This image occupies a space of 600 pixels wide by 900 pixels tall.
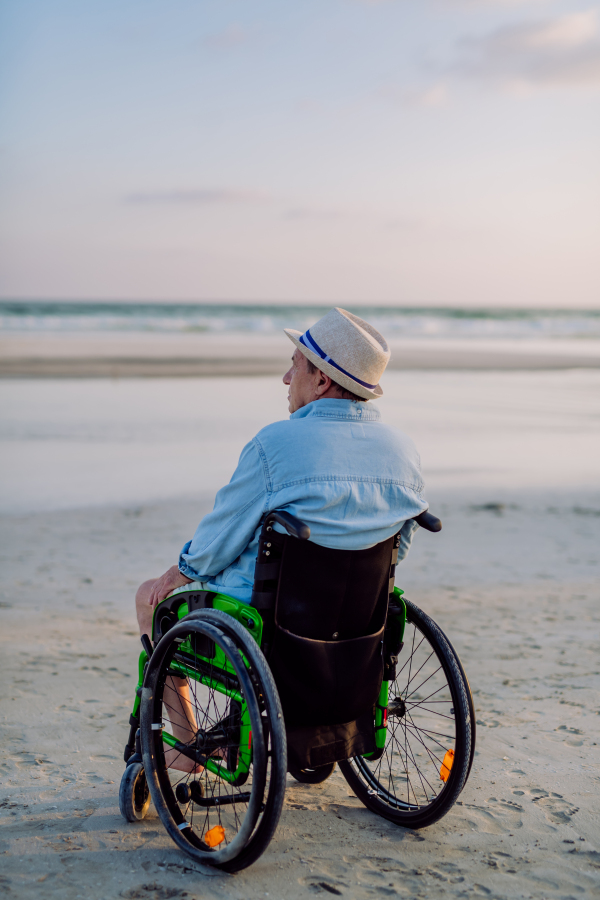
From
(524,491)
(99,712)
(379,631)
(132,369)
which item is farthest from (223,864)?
(132,369)

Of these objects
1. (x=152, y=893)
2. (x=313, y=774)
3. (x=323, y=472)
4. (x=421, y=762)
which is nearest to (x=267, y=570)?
(x=323, y=472)

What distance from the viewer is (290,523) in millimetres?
2092

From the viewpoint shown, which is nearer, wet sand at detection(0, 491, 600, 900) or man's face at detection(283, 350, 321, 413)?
wet sand at detection(0, 491, 600, 900)

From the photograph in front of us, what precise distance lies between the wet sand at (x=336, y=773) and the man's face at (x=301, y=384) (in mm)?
1270

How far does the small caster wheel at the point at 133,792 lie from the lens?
245 centimetres

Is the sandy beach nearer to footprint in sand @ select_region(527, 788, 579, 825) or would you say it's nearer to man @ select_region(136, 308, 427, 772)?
Result: footprint in sand @ select_region(527, 788, 579, 825)

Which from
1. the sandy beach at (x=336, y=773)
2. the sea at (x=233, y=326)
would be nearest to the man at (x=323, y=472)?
the sandy beach at (x=336, y=773)

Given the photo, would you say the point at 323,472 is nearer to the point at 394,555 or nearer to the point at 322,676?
the point at 394,555

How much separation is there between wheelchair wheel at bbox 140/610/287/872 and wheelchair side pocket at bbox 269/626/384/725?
9cm

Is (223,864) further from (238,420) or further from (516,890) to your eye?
(238,420)

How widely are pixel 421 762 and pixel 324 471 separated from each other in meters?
1.38

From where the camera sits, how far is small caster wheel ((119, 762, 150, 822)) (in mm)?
2447

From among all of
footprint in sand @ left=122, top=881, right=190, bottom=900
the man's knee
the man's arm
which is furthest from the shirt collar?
footprint in sand @ left=122, top=881, right=190, bottom=900

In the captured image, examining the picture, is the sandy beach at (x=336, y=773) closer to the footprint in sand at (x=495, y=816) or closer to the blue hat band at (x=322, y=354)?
the footprint in sand at (x=495, y=816)
